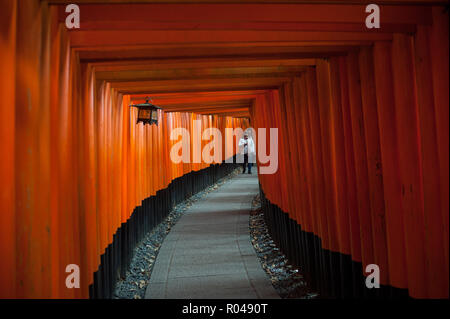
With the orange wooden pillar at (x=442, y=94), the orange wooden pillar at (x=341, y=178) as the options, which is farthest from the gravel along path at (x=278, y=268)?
the orange wooden pillar at (x=442, y=94)

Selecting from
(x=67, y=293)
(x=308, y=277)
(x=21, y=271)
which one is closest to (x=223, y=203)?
(x=308, y=277)

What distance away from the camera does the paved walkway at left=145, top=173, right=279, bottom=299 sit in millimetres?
5512

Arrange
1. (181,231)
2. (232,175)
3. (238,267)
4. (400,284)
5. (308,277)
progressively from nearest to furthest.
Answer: (400,284), (308,277), (238,267), (181,231), (232,175)

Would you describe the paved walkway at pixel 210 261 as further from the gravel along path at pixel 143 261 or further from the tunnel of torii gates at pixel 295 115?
the tunnel of torii gates at pixel 295 115

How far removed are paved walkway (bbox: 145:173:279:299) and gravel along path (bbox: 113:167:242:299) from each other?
14cm

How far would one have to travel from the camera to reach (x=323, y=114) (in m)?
4.70

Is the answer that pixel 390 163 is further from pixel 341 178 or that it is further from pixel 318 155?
pixel 318 155

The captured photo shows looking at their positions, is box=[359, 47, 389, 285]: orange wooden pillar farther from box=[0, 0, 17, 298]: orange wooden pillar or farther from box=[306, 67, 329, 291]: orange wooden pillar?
box=[0, 0, 17, 298]: orange wooden pillar

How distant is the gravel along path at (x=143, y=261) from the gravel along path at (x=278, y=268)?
1870mm

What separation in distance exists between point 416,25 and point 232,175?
17590 mm

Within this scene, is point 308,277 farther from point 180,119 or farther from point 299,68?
point 180,119

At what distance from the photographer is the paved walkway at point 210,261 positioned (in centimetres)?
551

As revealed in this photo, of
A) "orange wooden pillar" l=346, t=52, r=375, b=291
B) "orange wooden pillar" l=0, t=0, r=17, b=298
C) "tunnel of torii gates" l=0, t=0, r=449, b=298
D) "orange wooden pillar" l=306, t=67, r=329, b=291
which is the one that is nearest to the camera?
"orange wooden pillar" l=0, t=0, r=17, b=298

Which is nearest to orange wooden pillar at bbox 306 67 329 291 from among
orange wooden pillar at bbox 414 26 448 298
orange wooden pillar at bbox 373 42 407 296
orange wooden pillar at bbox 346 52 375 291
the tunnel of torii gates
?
the tunnel of torii gates
